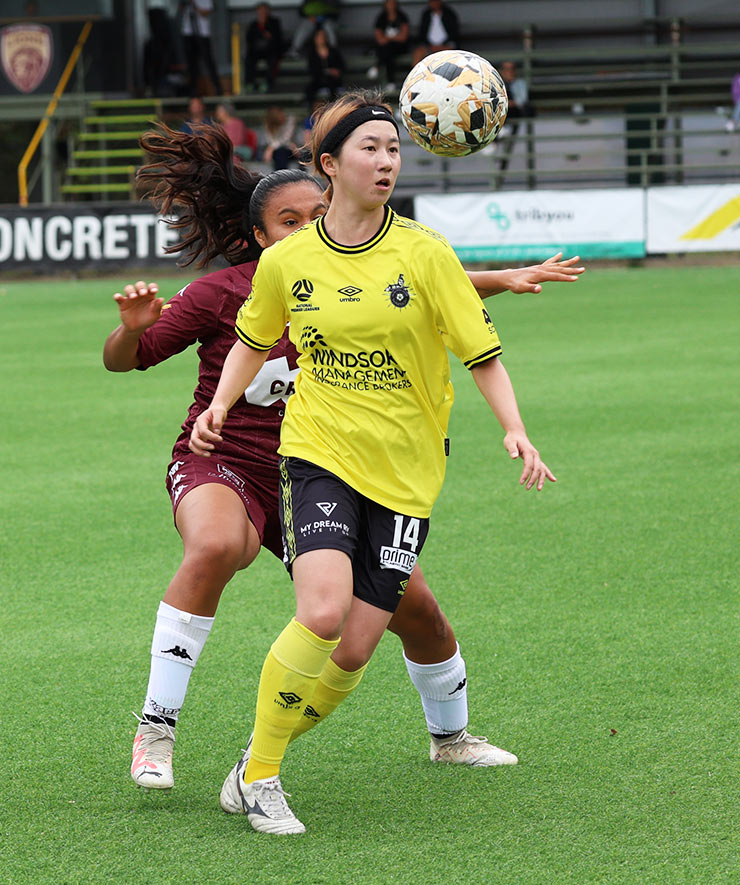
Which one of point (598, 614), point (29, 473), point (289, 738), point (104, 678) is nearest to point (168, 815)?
point (289, 738)

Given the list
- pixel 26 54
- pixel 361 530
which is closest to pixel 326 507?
pixel 361 530

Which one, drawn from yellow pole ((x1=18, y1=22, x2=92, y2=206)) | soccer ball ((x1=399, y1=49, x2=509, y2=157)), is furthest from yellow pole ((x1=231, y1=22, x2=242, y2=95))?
soccer ball ((x1=399, y1=49, x2=509, y2=157))

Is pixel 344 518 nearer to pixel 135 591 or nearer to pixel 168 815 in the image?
pixel 168 815

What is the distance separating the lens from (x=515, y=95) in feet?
85.9

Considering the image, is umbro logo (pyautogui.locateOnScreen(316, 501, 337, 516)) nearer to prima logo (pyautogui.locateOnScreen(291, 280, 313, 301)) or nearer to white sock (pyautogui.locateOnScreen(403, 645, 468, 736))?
prima logo (pyautogui.locateOnScreen(291, 280, 313, 301))

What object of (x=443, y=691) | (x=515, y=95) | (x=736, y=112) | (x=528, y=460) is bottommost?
(x=443, y=691)

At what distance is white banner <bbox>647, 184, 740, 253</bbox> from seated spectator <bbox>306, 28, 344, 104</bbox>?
7769 mm

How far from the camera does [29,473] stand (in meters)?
8.79

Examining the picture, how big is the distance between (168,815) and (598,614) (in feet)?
7.91

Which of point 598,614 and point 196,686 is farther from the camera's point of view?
point 598,614

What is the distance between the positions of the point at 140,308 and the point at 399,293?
2.89 ft

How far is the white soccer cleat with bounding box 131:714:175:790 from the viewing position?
12.2 ft

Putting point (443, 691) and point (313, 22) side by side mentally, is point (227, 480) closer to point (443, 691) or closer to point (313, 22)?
point (443, 691)

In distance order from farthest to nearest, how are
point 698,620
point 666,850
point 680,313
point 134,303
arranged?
1. point 680,313
2. point 698,620
3. point 134,303
4. point 666,850
